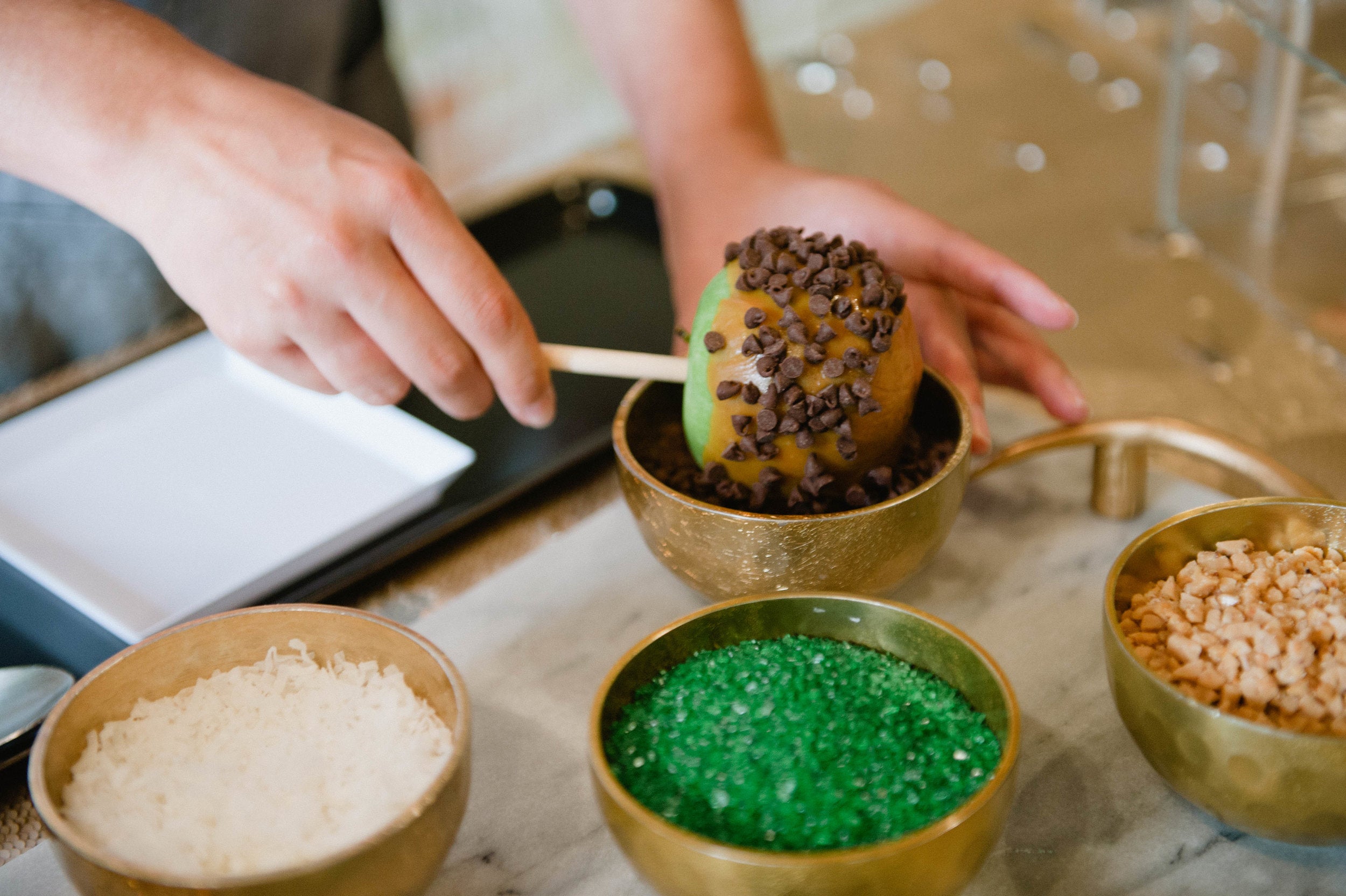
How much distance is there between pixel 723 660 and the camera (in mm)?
513

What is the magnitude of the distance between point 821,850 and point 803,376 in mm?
246

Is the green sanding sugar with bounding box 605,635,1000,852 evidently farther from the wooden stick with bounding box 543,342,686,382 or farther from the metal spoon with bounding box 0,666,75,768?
the metal spoon with bounding box 0,666,75,768

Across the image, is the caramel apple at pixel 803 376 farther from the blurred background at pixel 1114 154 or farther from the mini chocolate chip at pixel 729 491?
the blurred background at pixel 1114 154

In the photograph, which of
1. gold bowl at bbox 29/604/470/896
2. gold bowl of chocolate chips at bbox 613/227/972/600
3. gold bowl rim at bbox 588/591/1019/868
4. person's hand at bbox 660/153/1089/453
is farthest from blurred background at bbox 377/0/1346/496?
gold bowl at bbox 29/604/470/896

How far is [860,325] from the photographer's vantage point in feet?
1.85

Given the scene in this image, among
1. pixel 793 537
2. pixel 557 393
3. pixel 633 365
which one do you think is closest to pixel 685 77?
pixel 557 393

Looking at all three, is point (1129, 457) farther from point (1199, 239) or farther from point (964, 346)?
point (1199, 239)

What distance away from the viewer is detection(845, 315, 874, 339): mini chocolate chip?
564mm

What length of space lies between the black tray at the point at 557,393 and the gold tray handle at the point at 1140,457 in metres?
0.31

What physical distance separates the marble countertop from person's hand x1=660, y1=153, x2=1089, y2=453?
0.16 ft

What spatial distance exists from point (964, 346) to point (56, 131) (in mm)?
602

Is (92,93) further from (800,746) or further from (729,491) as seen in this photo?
(800,746)

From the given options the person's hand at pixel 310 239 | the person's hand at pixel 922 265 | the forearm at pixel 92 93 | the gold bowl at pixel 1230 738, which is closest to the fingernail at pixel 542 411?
the person's hand at pixel 310 239

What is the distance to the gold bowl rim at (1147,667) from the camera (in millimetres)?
414
